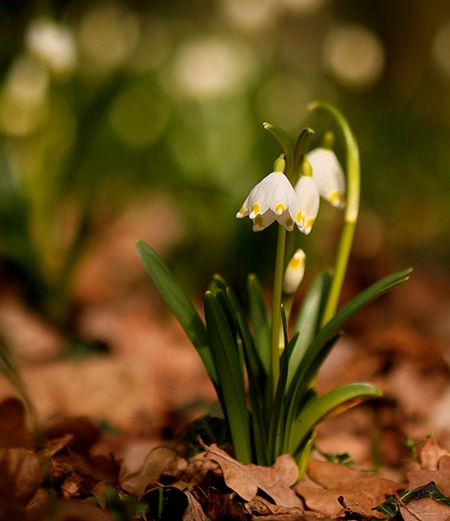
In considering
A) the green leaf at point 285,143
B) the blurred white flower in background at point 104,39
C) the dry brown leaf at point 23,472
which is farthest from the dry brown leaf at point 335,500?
the blurred white flower in background at point 104,39

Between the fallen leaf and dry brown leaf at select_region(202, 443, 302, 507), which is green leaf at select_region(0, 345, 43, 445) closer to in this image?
dry brown leaf at select_region(202, 443, 302, 507)

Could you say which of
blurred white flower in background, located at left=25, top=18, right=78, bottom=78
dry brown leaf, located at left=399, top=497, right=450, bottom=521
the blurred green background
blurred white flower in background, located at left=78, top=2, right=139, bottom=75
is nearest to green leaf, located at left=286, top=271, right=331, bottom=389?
dry brown leaf, located at left=399, top=497, right=450, bottom=521

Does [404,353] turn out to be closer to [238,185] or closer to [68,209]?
[238,185]

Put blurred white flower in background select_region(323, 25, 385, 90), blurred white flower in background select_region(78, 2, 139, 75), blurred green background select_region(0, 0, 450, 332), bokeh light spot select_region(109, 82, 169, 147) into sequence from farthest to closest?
bokeh light spot select_region(109, 82, 169, 147), blurred white flower in background select_region(323, 25, 385, 90), blurred white flower in background select_region(78, 2, 139, 75), blurred green background select_region(0, 0, 450, 332)

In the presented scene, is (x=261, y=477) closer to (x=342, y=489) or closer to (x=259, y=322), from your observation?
(x=342, y=489)

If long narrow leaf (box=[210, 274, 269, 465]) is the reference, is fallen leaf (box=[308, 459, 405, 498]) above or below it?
below

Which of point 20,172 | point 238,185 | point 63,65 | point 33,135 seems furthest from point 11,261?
point 238,185
